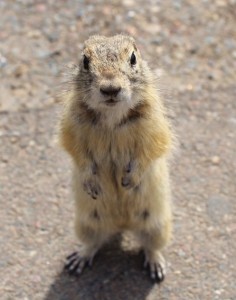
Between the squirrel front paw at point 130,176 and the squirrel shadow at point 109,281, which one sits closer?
the squirrel front paw at point 130,176

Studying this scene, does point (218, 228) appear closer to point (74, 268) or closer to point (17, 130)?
point (74, 268)

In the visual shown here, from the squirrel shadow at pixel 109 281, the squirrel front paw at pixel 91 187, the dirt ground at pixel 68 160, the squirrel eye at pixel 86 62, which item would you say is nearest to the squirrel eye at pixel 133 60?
the squirrel eye at pixel 86 62

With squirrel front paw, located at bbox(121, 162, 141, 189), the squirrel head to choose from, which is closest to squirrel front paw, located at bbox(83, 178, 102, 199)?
squirrel front paw, located at bbox(121, 162, 141, 189)

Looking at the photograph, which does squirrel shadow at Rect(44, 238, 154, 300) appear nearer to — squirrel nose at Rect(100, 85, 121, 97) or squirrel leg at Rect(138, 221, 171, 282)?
squirrel leg at Rect(138, 221, 171, 282)

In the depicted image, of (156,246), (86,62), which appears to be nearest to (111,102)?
(86,62)

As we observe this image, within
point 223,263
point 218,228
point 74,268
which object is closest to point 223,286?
point 223,263

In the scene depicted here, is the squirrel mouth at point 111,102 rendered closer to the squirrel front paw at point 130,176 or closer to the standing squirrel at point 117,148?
the standing squirrel at point 117,148
